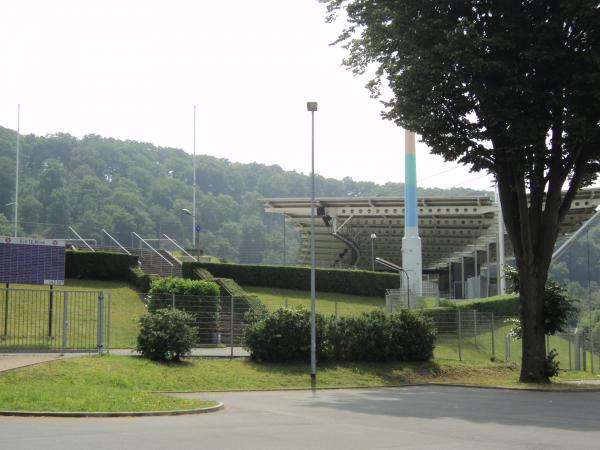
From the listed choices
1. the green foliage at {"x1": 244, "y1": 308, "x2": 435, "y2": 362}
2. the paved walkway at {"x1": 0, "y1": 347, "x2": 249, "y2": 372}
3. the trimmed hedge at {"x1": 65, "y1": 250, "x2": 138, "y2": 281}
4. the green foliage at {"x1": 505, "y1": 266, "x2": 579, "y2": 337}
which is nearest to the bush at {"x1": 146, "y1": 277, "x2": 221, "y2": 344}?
the paved walkway at {"x1": 0, "y1": 347, "x2": 249, "y2": 372}

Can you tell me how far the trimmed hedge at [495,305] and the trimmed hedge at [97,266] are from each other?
766 inches

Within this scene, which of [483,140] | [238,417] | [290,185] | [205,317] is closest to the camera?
[238,417]

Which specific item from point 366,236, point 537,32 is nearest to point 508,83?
point 537,32

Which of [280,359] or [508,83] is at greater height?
[508,83]

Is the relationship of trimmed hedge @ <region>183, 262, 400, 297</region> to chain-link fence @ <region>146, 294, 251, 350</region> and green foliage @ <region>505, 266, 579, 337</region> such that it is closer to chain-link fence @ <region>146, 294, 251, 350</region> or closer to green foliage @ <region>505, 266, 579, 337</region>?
chain-link fence @ <region>146, 294, 251, 350</region>

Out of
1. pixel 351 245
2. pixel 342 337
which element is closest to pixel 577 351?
pixel 342 337

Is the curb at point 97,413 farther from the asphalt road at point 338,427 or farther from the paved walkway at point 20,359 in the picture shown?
the paved walkway at point 20,359

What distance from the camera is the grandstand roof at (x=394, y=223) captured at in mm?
60219

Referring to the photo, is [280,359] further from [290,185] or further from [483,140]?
[290,185]

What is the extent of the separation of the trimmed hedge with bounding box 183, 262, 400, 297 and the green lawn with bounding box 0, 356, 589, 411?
19158mm

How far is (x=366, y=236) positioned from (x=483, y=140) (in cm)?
4960

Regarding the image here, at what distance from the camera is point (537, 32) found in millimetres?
20547

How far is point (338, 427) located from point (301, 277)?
35.0 meters

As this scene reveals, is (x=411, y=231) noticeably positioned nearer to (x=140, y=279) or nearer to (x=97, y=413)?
(x=140, y=279)
